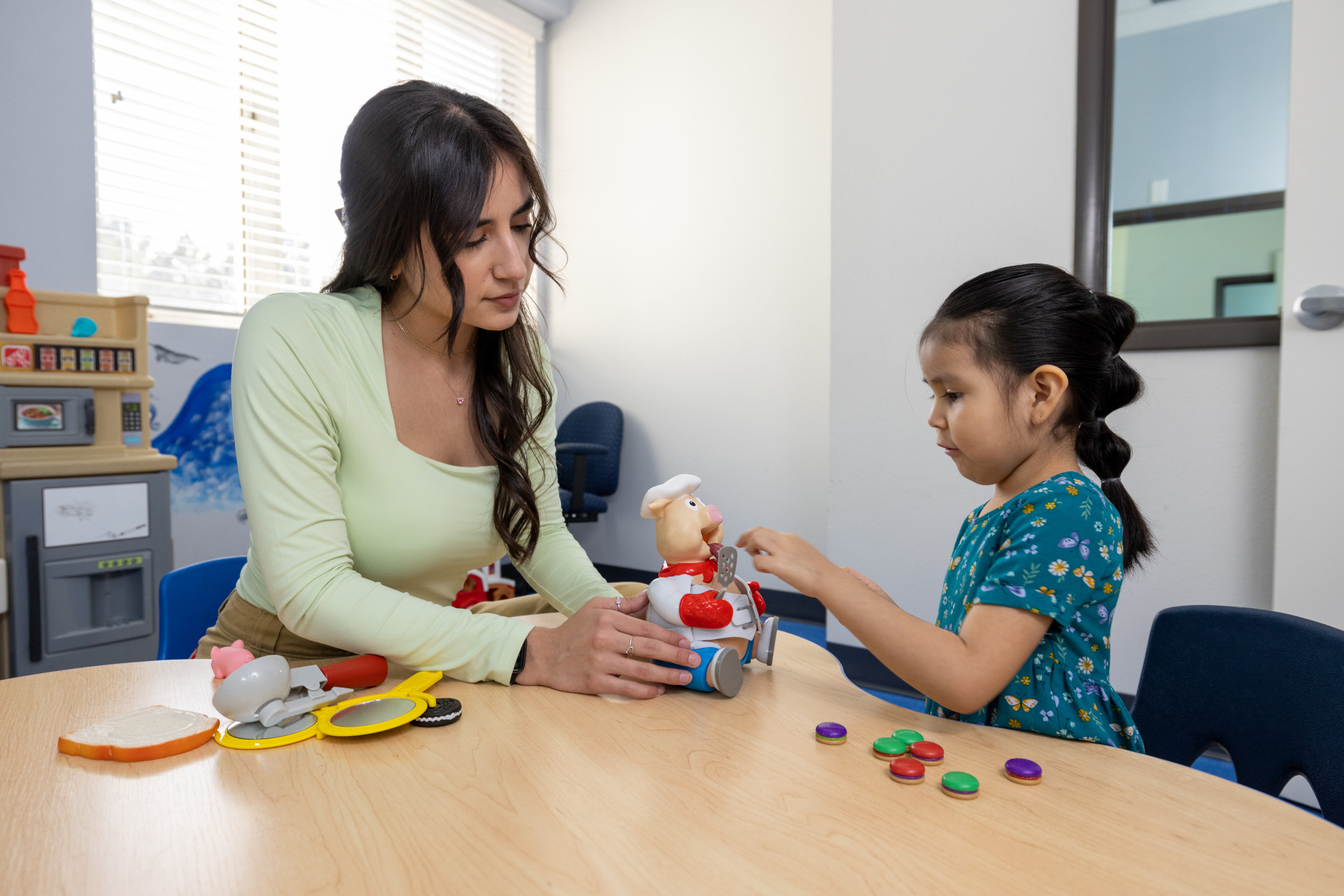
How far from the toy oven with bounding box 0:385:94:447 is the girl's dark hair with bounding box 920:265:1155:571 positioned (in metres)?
2.07

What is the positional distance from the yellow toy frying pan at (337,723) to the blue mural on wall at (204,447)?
2.35m

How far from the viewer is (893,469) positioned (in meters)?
2.30

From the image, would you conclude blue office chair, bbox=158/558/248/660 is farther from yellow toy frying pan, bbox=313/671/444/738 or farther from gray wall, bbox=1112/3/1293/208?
gray wall, bbox=1112/3/1293/208

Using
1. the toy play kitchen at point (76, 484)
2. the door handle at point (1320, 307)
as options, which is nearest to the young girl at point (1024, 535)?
the door handle at point (1320, 307)

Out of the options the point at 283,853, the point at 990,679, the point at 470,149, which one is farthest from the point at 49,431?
the point at 990,679

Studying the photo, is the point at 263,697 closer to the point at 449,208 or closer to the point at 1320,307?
the point at 449,208

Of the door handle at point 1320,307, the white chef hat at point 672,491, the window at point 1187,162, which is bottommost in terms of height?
the white chef hat at point 672,491

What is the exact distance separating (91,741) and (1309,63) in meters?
2.31

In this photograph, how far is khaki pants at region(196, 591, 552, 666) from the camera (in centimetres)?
100

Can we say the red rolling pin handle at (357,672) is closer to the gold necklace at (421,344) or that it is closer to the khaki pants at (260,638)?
the khaki pants at (260,638)

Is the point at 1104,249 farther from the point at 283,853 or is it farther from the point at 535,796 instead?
the point at 283,853

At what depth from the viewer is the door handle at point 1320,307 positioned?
1630mm

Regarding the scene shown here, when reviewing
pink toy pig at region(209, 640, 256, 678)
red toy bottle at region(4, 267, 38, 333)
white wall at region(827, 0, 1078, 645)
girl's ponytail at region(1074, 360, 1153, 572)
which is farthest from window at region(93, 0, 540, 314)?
girl's ponytail at region(1074, 360, 1153, 572)

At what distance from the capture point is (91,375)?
2.01 metres
